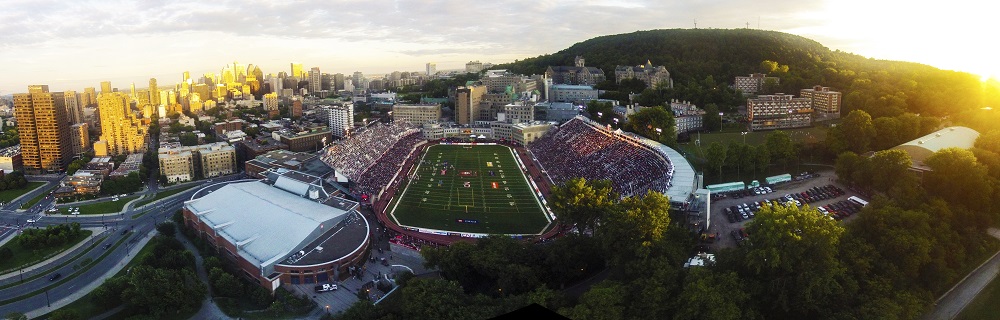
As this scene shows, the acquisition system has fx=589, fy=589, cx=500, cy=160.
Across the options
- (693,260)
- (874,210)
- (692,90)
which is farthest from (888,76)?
(693,260)

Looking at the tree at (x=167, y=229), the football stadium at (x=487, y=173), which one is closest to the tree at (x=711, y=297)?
the football stadium at (x=487, y=173)

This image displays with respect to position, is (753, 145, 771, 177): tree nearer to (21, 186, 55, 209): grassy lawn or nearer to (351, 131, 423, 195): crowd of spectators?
(351, 131, 423, 195): crowd of spectators

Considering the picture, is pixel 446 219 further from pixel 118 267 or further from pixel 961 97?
pixel 961 97

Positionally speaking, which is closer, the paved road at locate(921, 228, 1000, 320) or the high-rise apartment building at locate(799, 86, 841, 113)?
the paved road at locate(921, 228, 1000, 320)

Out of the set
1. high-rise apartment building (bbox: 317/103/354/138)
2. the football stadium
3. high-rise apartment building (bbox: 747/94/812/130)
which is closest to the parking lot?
the football stadium

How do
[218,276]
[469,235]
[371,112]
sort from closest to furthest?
[218,276] → [469,235] → [371,112]

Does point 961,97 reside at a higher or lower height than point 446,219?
higher
